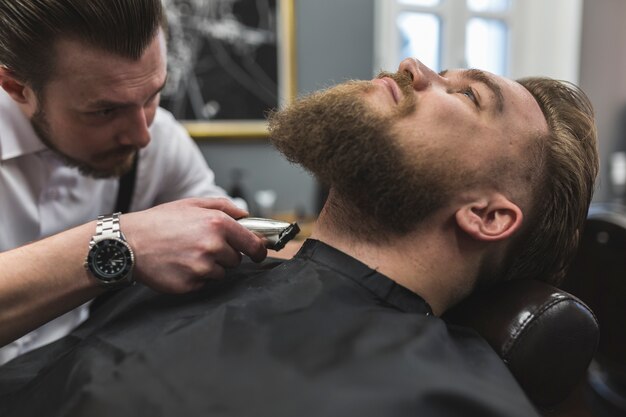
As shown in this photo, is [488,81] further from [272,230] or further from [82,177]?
[82,177]

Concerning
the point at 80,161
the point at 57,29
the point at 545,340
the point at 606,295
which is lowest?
the point at 606,295

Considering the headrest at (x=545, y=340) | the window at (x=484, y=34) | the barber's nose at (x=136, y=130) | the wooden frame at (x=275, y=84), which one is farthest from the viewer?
the window at (x=484, y=34)

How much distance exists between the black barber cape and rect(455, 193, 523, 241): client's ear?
0.19 m

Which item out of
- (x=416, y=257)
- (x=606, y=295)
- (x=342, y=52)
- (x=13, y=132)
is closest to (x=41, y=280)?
(x=13, y=132)

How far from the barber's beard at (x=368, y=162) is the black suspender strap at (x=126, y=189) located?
763mm

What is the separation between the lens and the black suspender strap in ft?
5.38

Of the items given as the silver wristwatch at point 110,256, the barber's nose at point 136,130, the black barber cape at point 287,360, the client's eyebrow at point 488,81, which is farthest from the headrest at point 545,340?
the barber's nose at point 136,130

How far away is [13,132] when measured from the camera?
139 cm

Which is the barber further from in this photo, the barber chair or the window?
the window

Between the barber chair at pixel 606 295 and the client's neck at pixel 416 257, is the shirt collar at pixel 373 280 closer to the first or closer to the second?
the client's neck at pixel 416 257

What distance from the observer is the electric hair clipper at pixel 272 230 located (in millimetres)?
1101

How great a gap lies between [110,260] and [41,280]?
14cm

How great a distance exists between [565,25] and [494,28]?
49cm

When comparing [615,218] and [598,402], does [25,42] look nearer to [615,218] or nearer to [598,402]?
[615,218]
